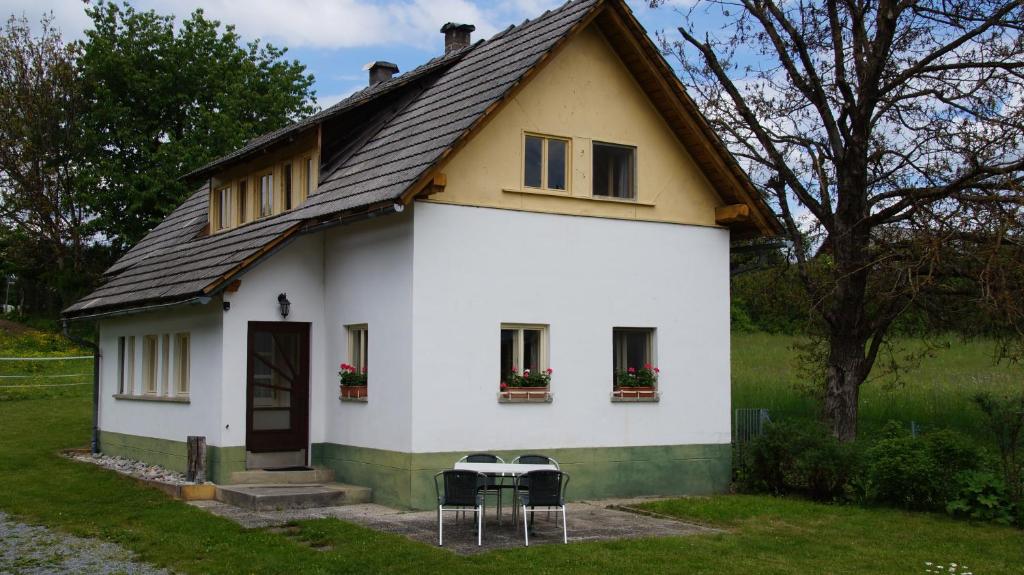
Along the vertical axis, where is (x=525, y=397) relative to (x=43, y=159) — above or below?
below

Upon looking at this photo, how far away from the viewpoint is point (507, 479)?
14359mm

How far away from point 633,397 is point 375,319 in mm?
4094

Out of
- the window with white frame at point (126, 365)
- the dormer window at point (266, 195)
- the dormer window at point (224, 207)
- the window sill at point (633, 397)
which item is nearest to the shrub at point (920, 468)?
the window sill at point (633, 397)

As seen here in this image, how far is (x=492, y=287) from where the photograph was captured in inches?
594

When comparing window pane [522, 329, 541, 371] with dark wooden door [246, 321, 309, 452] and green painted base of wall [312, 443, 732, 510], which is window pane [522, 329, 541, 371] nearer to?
green painted base of wall [312, 443, 732, 510]

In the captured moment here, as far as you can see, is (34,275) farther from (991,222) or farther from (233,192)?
(991,222)

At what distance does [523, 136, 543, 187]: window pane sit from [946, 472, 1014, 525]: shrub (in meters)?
7.15

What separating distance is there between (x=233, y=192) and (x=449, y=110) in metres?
6.49

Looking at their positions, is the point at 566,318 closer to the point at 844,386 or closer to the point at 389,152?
the point at 389,152

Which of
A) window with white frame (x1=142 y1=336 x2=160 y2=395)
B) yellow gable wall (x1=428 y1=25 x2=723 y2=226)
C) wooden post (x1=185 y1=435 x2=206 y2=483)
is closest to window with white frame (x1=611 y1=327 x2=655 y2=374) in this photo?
yellow gable wall (x1=428 y1=25 x2=723 y2=226)

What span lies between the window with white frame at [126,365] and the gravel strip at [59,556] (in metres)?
7.94

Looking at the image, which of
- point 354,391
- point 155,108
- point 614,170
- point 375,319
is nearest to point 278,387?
point 354,391

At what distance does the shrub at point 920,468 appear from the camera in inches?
569

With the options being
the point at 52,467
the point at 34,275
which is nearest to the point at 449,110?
the point at 52,467
